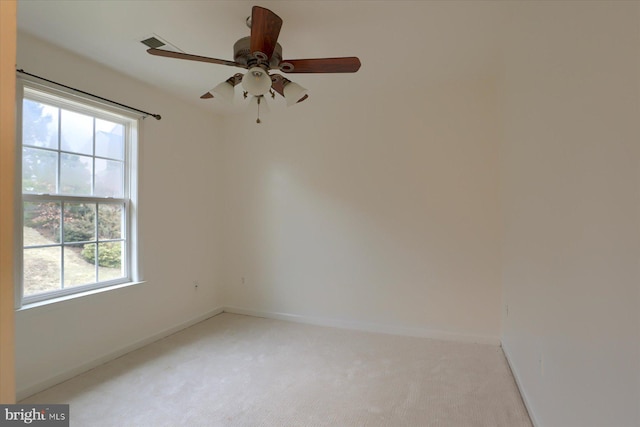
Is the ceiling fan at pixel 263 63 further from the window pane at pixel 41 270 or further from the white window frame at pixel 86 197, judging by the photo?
the window pane at pixel 41 270

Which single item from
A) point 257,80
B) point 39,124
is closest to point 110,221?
point 39,124

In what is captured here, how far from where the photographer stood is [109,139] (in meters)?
2.76

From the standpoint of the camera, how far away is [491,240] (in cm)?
290

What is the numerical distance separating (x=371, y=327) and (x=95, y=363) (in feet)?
8.40

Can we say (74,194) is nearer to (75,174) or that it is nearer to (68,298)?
(75,174)

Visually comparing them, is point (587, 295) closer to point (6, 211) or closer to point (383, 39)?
point (6, 211)

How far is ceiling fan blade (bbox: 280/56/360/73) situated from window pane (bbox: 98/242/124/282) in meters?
2.27

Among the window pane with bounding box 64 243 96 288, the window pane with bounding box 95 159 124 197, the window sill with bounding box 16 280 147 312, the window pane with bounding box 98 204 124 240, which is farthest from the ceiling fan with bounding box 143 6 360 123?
the window sill with bounding box 16 280 147 312

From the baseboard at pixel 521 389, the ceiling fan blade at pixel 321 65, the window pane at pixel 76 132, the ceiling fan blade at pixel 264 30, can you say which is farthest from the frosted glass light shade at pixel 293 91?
the baseboard at pixel 521 389

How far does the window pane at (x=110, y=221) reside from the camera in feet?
8.80

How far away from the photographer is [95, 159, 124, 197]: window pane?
8.76ft

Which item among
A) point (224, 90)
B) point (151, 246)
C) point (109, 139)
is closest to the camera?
point (224, 90)

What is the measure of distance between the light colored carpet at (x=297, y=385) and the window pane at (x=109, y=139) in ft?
6.04

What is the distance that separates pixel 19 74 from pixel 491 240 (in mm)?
3948
